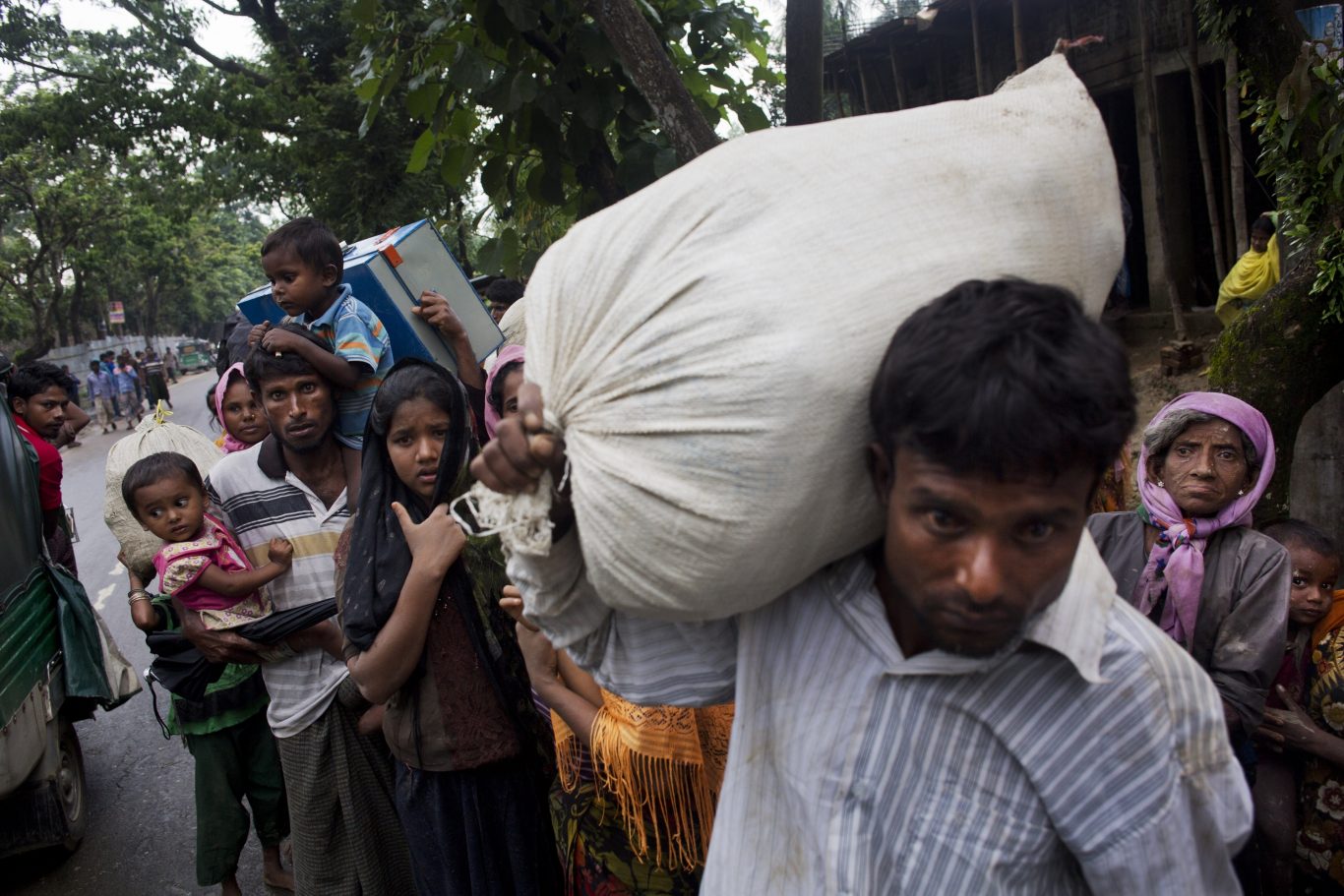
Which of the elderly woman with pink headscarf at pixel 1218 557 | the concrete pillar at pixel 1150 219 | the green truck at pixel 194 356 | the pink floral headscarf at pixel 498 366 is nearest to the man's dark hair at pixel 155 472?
the pink floral headscarf at pixel 498 366

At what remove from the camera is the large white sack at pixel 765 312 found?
0.98 metres

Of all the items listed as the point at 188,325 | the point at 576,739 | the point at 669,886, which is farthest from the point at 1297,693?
the point at 188,325

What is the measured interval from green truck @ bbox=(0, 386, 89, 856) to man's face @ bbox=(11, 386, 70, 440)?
865 millimetres

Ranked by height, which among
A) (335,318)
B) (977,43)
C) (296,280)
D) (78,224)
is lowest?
(335,318)

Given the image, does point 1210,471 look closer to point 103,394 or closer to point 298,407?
point 298,407

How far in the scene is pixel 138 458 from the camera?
3.58 meters

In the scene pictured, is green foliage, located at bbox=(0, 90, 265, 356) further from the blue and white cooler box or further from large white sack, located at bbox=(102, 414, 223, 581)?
the blue and white cooler box

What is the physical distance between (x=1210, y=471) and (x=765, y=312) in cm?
173

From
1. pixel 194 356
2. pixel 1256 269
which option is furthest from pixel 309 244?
pixel 194 356

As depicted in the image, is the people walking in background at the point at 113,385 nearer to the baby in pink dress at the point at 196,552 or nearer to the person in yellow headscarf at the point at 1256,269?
the baby in pink dress at the point at 196,552

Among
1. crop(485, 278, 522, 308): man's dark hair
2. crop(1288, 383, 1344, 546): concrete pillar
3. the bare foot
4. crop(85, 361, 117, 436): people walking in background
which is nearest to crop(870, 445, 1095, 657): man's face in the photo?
the bare foot

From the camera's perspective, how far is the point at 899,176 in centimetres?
106

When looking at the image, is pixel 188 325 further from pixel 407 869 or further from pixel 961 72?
pixel 407 869

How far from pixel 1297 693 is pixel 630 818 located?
5.75ft
